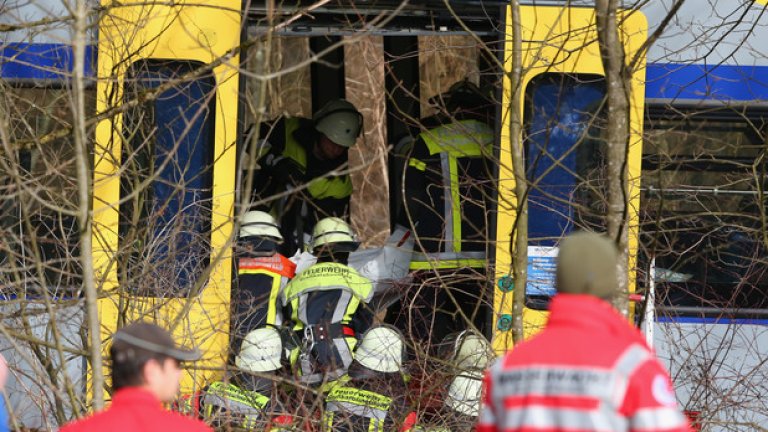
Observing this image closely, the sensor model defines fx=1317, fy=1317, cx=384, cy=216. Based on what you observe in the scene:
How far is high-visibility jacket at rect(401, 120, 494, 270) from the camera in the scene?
7.03m

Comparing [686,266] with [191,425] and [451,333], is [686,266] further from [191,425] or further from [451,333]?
[191,425]

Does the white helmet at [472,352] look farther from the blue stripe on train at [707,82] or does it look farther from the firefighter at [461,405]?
the blue stripe on train at [707,82]

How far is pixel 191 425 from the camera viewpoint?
11.0ft

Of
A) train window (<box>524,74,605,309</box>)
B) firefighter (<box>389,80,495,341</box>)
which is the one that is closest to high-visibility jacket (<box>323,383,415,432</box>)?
A: firefighter (<box>389,80,495,341</box>)

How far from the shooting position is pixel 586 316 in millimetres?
3201

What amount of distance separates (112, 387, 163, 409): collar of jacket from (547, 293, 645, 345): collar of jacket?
1.02 m

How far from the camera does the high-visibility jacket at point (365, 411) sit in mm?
6191

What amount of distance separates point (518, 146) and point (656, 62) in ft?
4.77

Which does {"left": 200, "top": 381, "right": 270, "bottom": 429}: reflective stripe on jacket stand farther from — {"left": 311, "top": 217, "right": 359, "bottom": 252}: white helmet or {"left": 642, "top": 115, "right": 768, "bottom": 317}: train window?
{"left": 642, "top": 115, "right": 768, "bottom": 317}: train window

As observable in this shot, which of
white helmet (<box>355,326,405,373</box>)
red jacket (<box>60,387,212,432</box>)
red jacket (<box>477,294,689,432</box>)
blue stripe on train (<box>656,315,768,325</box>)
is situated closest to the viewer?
red jacket (<box>477,294,689,432</box>)

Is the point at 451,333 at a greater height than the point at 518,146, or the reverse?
the point at 518,146

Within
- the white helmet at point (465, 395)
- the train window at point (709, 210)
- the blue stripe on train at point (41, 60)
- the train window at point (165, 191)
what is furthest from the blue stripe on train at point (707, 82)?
the blue stripe on train at point (41, 60)

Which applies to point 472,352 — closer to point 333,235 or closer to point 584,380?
point 333,235

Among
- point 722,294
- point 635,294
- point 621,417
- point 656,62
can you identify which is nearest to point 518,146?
point 635,294
